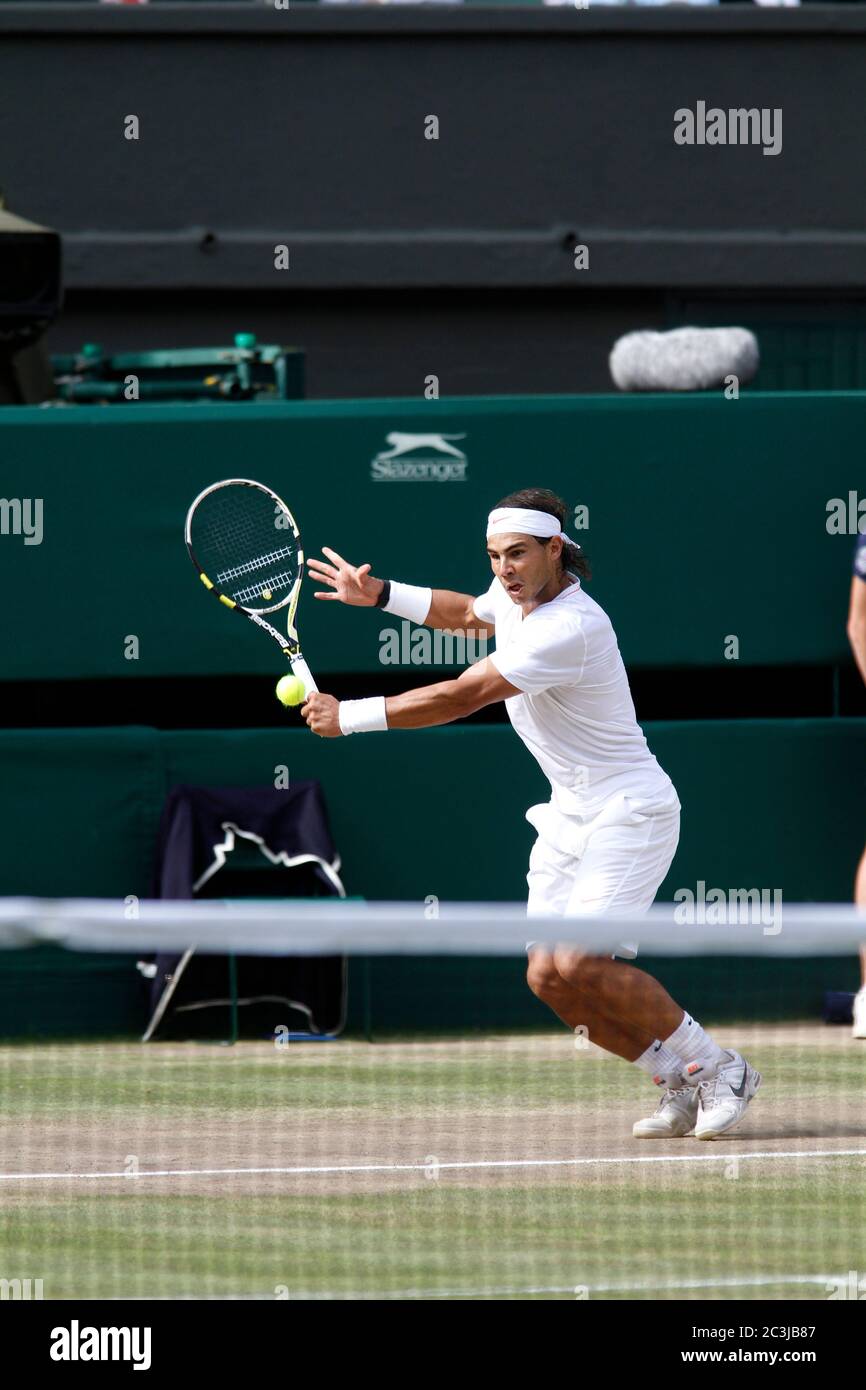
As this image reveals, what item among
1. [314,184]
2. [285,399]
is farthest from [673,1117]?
[314,184]

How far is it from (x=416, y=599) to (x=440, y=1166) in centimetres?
162

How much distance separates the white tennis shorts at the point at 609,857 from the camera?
6.45 metres

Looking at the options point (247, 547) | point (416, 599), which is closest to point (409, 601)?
point (416, 599)

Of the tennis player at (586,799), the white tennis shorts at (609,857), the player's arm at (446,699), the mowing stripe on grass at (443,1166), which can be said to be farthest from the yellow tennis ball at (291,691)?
the mowing stripe on grass at (443,1166)

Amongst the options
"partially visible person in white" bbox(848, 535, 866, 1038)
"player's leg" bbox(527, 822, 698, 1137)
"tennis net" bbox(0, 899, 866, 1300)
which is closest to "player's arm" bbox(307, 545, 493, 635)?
"player's leg" bbox(527, 822, 698, 1137)

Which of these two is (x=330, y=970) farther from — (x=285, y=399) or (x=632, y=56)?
(x=632, y=56)

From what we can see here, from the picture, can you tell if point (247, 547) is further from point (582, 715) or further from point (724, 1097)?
point (724, 1097)

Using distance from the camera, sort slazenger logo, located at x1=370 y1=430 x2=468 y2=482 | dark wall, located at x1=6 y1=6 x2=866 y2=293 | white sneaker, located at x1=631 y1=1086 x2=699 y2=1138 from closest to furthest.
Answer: white sneaker, located at x1=631 y1=1086 x2=699 y2=1138 < slazenger logo, located at x1=370 y1=430 x2=468 y2=482 < dark wall, located at x1=6 y1=6 x2=866 y2=293

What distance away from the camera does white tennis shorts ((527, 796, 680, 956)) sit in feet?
21.2

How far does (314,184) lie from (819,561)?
4.42 meters

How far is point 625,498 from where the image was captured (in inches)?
352

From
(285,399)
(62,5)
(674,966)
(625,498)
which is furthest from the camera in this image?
(62,5)

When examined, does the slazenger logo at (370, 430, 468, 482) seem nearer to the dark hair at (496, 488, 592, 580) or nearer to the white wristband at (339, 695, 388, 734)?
the dark hair at (496, 488, 592, 580)

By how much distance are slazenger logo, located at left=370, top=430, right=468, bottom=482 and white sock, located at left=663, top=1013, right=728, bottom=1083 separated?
297cm
